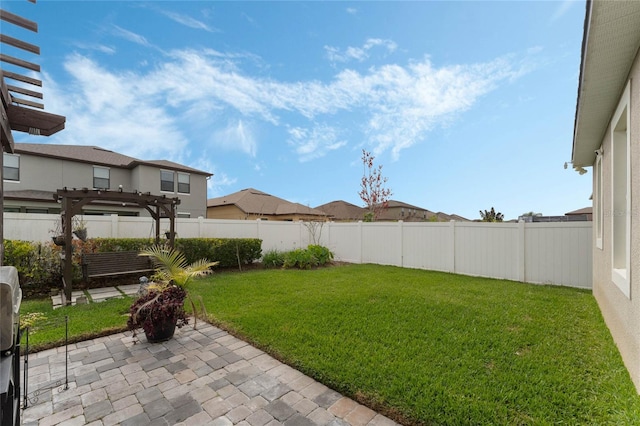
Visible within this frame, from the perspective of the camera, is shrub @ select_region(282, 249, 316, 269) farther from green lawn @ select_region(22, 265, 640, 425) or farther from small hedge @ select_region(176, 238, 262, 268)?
green lawn @ select_region(22, 265, 640, 425)

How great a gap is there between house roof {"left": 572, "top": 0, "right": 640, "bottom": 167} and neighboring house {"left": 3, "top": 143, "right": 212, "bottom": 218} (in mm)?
13604

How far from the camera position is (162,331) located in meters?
3.75

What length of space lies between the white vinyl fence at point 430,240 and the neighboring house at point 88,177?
14.6 feet

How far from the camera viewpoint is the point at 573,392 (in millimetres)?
2441

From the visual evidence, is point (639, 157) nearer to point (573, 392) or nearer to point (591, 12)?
point (591, 12)

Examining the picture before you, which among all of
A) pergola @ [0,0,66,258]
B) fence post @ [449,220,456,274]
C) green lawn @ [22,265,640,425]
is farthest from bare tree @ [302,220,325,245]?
pergola @ [0,0,66,258]

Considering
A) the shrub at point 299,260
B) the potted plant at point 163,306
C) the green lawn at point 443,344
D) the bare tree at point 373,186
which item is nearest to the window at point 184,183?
the shrub at point 299,260

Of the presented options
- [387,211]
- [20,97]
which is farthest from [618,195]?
[387,211]

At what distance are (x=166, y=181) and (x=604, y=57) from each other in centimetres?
1851


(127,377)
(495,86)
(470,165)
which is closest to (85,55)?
(127,377)

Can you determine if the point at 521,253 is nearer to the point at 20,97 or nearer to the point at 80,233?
the point at 20,97

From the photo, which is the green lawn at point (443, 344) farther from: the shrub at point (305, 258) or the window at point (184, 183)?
the window at point (184, 183)

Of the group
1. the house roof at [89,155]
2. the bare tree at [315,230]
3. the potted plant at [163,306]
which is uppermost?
the house roof at [89,155]

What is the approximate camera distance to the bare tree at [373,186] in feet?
62.3
